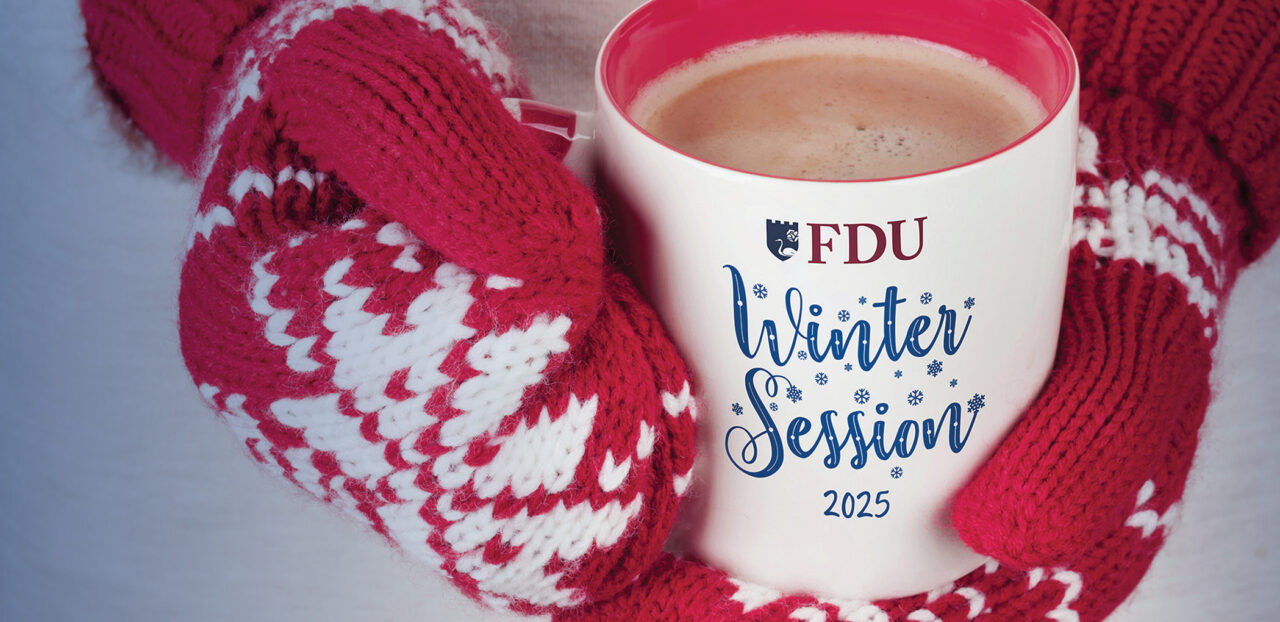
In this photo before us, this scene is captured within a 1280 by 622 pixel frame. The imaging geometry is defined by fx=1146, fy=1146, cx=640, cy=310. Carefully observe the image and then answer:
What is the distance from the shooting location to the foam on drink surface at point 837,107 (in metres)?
0.39

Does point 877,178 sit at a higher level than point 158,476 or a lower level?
higher

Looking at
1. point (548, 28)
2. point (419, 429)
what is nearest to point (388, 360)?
point (419, 429)

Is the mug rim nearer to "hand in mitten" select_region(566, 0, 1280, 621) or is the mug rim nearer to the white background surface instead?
"hand in mitten" select_region(566, 0, 1280, 621)

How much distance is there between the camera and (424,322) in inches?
13.1

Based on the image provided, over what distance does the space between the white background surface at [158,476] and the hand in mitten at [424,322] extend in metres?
0.26

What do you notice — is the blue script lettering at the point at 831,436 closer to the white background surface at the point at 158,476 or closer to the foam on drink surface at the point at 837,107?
the foam on drink surface at the point at 837,107

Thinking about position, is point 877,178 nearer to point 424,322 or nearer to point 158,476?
point 424,322

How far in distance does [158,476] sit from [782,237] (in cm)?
46

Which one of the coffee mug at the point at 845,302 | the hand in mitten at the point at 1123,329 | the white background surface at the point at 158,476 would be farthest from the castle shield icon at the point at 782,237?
the white background surface at the point at 158,476

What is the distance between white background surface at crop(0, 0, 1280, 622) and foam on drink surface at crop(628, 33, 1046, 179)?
0.29 meters

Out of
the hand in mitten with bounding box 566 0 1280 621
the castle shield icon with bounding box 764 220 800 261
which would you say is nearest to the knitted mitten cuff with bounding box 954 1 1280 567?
the hand in mitten with bounding box 566 0 1280 621

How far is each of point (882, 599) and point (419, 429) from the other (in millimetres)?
191

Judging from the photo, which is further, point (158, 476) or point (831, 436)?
point (158, 476)

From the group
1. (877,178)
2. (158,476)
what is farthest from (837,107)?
(158,476)
